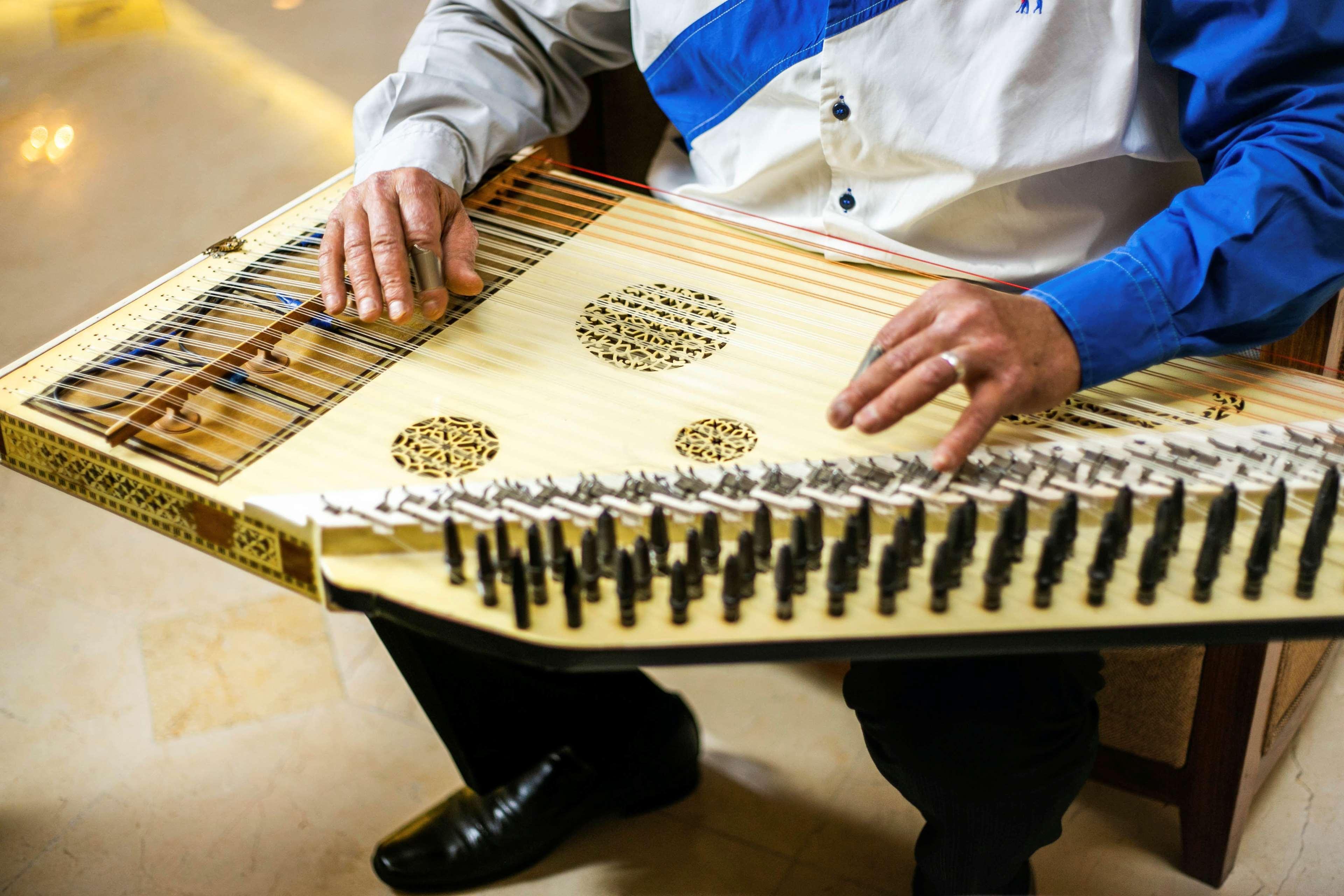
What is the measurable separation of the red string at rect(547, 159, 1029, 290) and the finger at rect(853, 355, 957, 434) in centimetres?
43

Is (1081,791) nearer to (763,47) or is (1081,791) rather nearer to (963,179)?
(963,179)

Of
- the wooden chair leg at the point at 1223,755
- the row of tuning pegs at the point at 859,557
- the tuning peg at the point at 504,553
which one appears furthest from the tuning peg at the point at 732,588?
the wooden chair leg at the point at 1223,755

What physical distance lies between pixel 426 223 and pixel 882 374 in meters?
0.72

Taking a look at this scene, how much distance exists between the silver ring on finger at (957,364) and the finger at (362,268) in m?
0.76

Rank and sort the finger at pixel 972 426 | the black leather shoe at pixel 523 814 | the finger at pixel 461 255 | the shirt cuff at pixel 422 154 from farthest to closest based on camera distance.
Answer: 1. the black leather shoe at pixel 523 814
2. the shirt cuff at pixel 422 154
3. the finger at pixel 461 255
4. the finger at pixel 972 426

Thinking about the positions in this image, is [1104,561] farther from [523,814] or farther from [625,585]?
[523,814]

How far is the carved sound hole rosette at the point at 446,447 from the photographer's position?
4.17 ft

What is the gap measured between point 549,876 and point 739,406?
3.07ft

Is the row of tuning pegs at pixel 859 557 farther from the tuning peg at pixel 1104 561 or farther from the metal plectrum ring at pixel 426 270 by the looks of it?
the metal plectrum ring at pixel 426 270

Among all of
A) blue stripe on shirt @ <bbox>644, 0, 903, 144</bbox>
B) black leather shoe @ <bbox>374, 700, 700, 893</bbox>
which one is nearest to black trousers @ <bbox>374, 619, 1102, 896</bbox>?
black leather shoe @ <bbox>374, 700, 700, 893</bbox>

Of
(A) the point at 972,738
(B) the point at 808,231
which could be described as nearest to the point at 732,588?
(A) the point at 972,738

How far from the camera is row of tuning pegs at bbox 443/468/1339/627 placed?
1.08 m

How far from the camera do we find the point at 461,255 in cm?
160

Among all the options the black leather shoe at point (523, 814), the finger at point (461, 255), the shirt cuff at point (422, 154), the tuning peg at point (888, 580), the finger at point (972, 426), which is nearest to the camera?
the tuning peg at point (888, 580)
